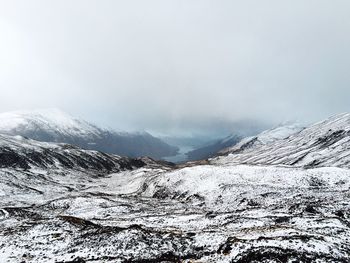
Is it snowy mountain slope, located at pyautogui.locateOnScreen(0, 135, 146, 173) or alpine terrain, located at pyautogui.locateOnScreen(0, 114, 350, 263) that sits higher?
snowy mountain slope, located at pyautogui.locateOnScreen(0, 135, 146, 173)

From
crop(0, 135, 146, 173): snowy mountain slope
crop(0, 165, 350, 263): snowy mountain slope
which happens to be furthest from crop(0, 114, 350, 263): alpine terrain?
crop(0, 135, 146, 173): snowy mountain slope

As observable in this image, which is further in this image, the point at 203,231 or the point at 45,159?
the point at 45,159

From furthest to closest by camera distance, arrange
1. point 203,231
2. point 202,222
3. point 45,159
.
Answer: point 45,159, point 202,222, point 203,231

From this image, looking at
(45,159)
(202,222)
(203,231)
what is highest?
(45,159)

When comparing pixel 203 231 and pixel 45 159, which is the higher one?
pixel 45 159

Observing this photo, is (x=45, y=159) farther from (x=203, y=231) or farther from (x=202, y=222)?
(x=203, y=231)

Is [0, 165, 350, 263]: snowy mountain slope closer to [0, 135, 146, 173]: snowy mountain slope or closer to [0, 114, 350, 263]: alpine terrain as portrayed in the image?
[0, 114, 350, 263]: alpine terrain

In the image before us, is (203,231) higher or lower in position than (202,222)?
lower

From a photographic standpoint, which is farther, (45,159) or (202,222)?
(45,159)

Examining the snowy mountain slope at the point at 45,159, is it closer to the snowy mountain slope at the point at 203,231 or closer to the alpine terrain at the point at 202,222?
the alpine terrain at the point at 202,222

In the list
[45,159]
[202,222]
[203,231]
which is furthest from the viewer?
[45,159]

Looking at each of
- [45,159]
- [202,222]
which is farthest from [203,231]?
[45,159]
